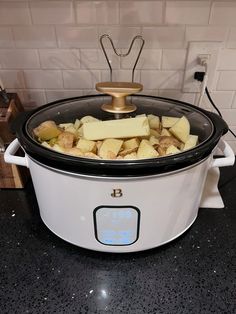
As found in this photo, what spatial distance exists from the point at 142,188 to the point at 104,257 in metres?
0.22

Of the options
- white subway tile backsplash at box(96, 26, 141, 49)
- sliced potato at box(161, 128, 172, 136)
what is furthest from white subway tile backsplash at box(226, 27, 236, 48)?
sliced potato at box(161, 128, 172, 136)

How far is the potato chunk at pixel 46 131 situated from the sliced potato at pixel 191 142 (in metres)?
0.26

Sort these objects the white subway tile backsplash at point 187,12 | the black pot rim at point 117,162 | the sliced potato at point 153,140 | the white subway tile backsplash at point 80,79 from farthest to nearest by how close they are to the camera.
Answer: the white subway tile backsplash at point 80,79, the white subway tile backsplash at point 187,12, the sliced potato at point 153,140, the black pot rim at point 117,162

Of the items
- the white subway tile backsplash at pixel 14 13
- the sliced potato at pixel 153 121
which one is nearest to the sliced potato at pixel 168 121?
the sliced potato at pixel 153 121

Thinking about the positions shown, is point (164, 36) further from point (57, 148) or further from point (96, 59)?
point (57, 148)

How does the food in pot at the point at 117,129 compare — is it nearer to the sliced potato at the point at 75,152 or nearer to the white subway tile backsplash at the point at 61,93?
the sliced potato at the point at 75,152

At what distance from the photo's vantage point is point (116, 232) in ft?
1.73

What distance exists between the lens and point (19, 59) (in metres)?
0.77

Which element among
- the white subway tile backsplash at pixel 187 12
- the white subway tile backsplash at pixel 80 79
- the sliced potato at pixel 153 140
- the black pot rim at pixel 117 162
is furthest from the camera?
the white subway tile backsplash at pixel 80 79

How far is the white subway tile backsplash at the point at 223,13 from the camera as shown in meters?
0.68

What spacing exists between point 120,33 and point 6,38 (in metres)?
0.32

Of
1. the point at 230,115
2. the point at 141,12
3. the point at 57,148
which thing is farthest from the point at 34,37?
the point at 230,115

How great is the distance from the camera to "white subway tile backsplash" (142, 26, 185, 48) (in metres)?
0.72

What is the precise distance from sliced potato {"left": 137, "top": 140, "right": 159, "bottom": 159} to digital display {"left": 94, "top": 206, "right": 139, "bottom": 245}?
3.9 inches
